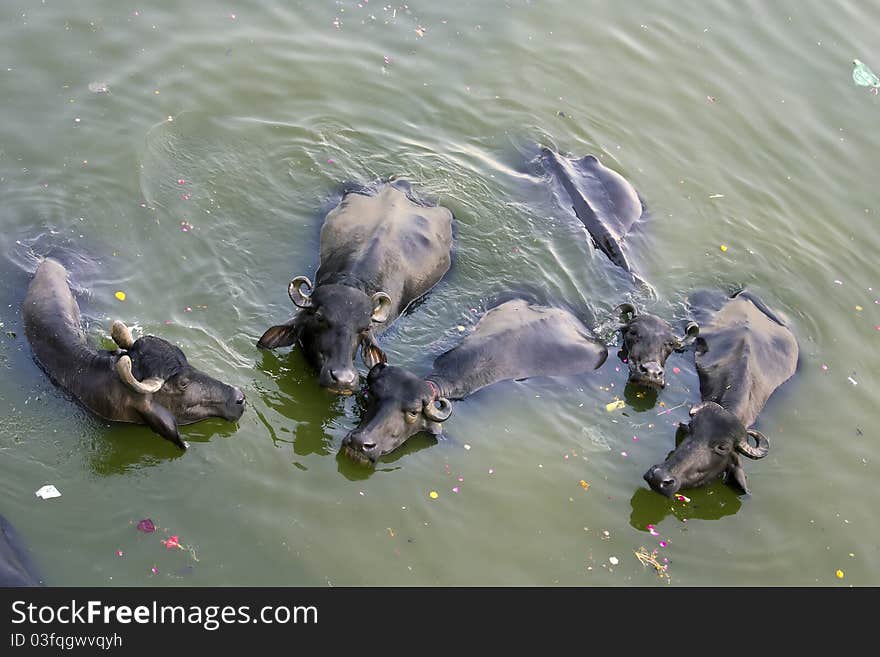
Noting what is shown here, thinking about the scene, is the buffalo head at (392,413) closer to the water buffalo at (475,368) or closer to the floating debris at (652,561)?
the water buffalo at (475,368)

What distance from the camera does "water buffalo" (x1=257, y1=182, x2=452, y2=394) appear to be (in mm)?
10086

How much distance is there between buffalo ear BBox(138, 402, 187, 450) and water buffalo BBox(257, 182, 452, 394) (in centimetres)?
158

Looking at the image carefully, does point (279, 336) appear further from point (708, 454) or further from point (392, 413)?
point (708, 454)

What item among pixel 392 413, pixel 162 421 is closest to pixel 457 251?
pixel 392 413

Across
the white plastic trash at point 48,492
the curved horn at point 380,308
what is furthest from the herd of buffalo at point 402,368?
the white plastic trash at point 48,492

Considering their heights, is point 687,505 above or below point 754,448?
below

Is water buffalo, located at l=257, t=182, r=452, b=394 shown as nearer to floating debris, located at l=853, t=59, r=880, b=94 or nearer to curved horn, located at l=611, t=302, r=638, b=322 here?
curved horn, located at l=611, t=302, r=638, b=322

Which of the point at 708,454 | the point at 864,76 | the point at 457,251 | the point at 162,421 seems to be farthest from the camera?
the point at 864,76

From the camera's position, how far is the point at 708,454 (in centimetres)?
993

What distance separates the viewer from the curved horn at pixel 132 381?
27.7 feet

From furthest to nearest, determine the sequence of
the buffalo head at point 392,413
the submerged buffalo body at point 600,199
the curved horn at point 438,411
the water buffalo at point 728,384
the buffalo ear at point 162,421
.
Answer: the submerged buffalo body at point 600,199 < the water buffalo at point 728,384 < the curved horn at point 438,411 < the buffalo head at point 392,413 < the buffalo ear at point 162,421

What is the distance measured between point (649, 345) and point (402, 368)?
282cm

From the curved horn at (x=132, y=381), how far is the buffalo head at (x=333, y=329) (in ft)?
5.46

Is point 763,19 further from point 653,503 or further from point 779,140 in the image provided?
point 653,503
